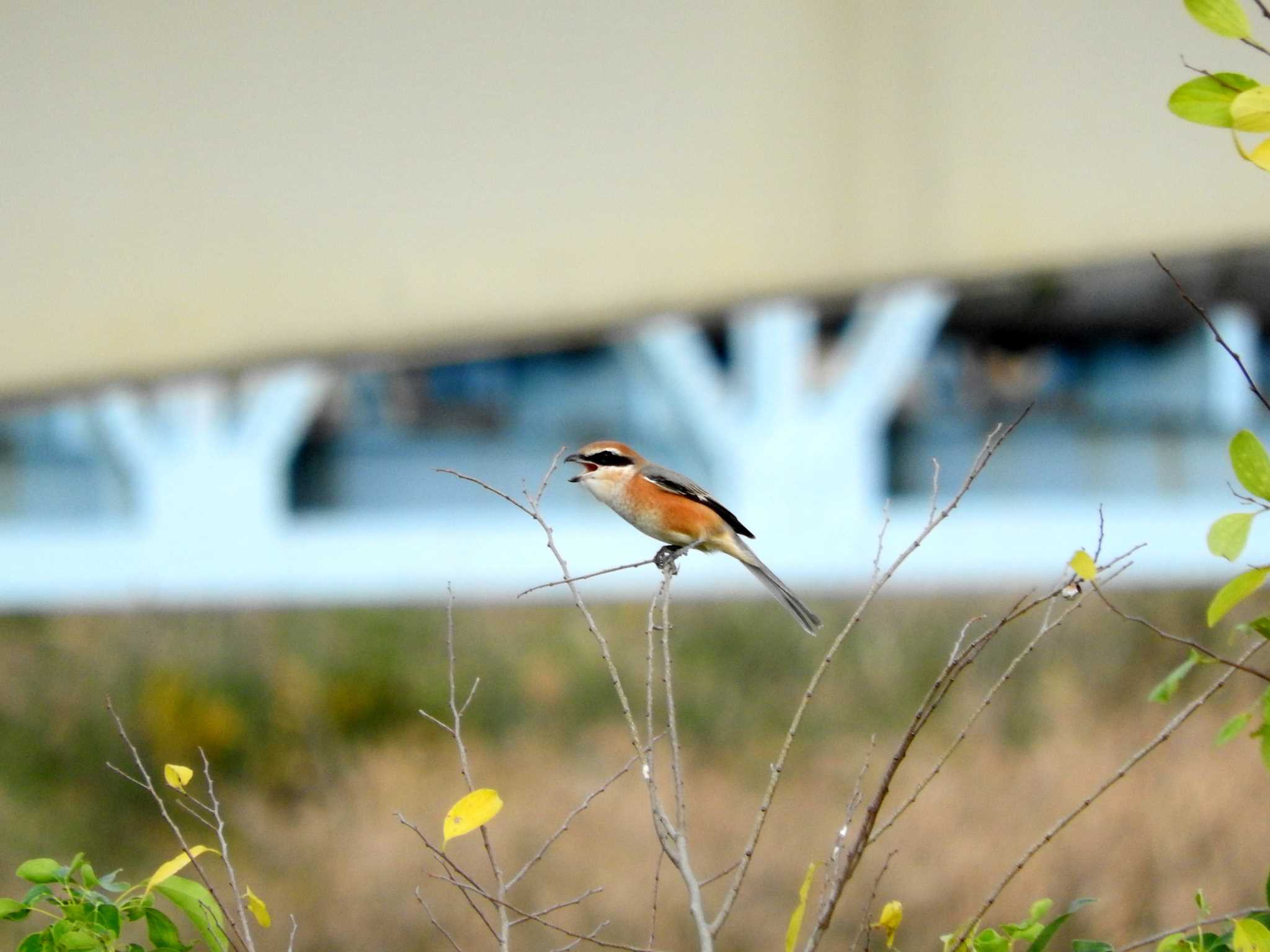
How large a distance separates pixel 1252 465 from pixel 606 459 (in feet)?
4.13

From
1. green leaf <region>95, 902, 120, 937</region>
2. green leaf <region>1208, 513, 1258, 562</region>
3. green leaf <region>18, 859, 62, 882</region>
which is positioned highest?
green leaf <region>1208, 513, 1258, 562</region>

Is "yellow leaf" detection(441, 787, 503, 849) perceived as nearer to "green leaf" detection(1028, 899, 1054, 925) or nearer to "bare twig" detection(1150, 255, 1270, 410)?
"green leaf" detection(1028, 899, 1054, 925)

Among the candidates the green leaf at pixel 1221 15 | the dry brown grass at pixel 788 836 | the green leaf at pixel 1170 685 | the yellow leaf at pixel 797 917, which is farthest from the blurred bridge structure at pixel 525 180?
the dry brown grass at pixel 788 836

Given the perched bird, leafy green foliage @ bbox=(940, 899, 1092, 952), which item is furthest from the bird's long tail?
leafy green foliage @ bbox=(940, 899, 1092, 952)

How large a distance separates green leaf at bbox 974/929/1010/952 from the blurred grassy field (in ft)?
8.02

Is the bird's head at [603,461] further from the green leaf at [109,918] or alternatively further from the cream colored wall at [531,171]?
the green leaf at [109,918]

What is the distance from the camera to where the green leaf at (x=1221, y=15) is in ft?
2.77

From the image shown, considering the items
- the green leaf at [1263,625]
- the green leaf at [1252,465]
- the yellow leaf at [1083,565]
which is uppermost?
the green leaf at [1252,465]

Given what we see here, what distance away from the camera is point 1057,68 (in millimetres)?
1125

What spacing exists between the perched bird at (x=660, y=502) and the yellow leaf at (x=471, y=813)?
1031 mm

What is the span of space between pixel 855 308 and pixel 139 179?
327 centimetres

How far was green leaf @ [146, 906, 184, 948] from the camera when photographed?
0.96 meters

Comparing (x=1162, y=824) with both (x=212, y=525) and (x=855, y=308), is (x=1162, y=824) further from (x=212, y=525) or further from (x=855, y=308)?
(x=212, y=525)

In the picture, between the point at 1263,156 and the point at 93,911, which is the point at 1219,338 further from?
the point at 93,911
